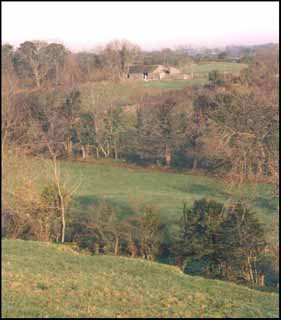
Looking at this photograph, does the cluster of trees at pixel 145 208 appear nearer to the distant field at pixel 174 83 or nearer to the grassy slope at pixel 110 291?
the grassy slope at pixel 110 291

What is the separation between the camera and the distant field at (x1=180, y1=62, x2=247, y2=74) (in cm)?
2248

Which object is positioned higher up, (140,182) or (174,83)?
(174,83)

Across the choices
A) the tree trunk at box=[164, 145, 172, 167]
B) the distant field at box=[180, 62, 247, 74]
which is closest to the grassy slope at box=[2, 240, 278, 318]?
the distant field at box=[180, 62, 247, 74]

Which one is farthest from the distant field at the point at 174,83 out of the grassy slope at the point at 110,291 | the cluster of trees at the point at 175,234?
the grassy slope at the point at 110,291

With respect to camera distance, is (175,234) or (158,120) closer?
(175,234)

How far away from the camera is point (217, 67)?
2445cm

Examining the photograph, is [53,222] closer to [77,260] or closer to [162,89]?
[77,260]

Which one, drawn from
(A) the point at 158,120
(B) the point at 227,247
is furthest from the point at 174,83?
(B) the point at 227,247

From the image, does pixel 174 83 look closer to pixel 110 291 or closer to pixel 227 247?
pixel 227 247

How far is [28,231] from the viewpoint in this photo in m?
17.1

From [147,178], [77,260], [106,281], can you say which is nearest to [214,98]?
[147,178]

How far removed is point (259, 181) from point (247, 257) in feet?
9.57

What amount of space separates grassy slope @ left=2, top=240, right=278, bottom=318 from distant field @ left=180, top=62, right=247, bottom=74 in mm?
12990

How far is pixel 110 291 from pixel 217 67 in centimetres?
1825
